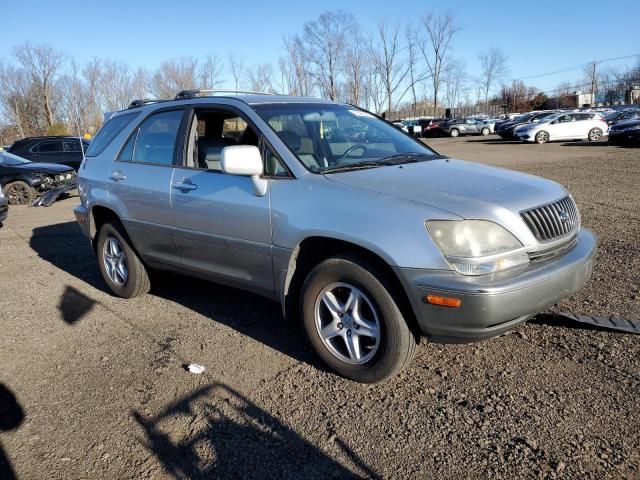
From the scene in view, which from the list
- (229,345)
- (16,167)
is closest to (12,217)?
(16,167)

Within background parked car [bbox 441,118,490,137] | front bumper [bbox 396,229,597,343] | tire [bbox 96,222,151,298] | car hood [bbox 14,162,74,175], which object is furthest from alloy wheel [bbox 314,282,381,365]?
background parked car [bbox 441,118,490,137]

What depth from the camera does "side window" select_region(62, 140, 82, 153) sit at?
1568cm

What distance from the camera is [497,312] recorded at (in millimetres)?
2691

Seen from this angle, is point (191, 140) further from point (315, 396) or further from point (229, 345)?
point (315, 396)

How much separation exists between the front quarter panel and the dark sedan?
72.2 ft

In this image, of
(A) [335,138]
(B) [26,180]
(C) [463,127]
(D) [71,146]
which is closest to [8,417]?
(A) [335,138]

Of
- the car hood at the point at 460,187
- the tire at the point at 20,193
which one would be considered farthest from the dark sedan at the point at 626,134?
the tire at the point at 20,193

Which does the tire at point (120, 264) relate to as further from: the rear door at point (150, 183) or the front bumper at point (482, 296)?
the front bumper at point (482, 296)

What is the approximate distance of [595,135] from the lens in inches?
1059

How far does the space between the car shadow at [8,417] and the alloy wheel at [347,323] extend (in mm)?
1796

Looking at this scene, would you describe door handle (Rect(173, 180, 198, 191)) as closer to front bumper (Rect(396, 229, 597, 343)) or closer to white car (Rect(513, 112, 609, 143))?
front bumper (Rect(396, 229, 597, 343))

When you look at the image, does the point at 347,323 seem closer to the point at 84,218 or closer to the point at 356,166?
the point at 356,166

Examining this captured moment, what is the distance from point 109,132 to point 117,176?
2.40ft

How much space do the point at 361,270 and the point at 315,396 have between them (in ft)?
2.66
